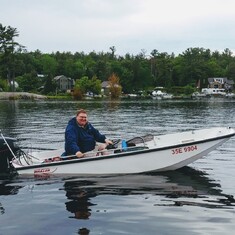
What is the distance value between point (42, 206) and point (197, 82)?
500 feet

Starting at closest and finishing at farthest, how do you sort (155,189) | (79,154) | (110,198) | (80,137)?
(110,198), (155,189), (79,154), (80,137)

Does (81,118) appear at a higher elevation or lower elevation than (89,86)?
lower

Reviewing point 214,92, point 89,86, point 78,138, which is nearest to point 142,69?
point 214,92

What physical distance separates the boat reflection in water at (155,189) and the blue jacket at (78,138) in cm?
99

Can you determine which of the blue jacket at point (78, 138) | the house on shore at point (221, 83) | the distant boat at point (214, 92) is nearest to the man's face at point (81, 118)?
the blue jacket at point (78, 138)

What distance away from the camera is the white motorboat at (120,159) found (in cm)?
1230

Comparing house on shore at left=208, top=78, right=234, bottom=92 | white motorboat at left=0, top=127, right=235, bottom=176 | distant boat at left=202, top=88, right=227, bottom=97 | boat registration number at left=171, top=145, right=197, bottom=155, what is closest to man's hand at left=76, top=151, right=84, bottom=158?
white motorboat at left=0, top=127, right=235, bottom=176

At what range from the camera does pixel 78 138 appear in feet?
42.3

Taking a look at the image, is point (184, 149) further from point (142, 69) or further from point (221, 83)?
point (221, 83)

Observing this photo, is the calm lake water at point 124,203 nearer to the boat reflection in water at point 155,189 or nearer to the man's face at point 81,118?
the boat reflection in water at point 155,189

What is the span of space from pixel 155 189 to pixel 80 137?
289 centimetres

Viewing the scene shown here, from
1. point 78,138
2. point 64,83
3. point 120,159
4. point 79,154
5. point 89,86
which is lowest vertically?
point 120,159

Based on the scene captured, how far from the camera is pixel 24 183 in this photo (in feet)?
39.4

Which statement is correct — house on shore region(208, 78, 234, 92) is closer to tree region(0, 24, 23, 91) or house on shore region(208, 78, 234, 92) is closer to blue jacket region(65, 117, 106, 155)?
tree region(0, 24, 23, 91)
